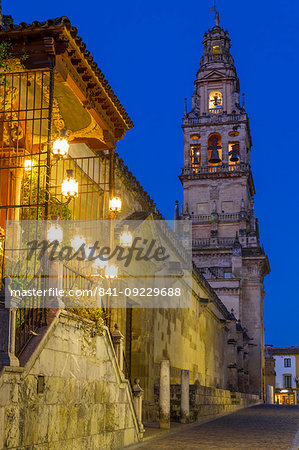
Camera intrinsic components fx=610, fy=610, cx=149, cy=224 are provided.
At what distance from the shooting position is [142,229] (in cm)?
1759

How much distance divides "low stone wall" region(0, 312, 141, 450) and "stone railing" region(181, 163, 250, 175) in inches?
1667

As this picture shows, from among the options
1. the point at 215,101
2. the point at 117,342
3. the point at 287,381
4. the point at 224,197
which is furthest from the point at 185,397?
the point at 287,381

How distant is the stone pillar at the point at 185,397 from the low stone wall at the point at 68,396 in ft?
15.0

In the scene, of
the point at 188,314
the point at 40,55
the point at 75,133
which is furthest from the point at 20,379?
the point at 188,314

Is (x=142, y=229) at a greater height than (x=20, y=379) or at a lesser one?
greater

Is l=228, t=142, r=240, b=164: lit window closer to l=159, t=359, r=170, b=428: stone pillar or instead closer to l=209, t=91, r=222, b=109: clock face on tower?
l=209, t=91, r=222, b=109: clock face on tower

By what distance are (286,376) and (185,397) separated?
73.9 metres

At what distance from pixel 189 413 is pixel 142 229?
5.35 meters

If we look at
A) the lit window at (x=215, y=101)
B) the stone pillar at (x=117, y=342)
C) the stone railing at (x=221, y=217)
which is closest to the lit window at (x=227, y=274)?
the stone railing at (x=221, y=217)

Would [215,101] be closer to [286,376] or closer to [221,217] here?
[221,217]

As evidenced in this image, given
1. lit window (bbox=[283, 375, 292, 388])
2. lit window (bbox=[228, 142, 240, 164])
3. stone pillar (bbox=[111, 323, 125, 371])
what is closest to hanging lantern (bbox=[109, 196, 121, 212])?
stone pillar (bbox=[111, 323, 125, 371])

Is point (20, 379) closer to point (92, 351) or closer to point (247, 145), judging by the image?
point (92, 351)

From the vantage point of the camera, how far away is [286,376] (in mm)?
86062

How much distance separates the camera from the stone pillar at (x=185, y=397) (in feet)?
53.1
